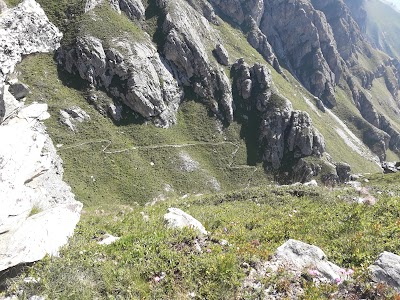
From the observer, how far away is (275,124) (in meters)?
122

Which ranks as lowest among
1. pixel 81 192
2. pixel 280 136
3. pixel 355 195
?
pixel 81 192

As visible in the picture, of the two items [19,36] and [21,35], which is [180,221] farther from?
[19,36]

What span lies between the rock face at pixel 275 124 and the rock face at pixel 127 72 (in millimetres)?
38466

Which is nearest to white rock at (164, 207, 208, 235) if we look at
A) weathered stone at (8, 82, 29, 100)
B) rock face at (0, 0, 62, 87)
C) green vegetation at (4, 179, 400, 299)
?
green vegetation at (4, 179, 400, 299)

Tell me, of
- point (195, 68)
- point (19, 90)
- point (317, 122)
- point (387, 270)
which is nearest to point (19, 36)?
point (387, 270)

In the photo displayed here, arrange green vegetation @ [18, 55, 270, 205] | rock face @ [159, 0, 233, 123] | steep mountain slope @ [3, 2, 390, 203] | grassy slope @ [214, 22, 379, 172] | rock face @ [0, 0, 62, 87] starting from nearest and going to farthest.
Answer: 1. rock face @ [0, 0, 62, 87]
2. green vegetation @ [18, 55, 270, 205]
3. steep mountain slope @ [3, 2, 390, 203]
4. rock face @ [159, 0, 233, 123]
5. grassy slope @ [214, 22, 379, 172]

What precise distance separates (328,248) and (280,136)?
11583cm

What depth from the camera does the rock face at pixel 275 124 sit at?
4715 inches

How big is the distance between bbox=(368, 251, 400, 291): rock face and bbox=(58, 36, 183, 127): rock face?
9432 cm

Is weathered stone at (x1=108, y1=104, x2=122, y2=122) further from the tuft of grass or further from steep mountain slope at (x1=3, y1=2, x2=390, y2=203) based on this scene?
the tuft of grass

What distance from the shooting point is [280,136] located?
399ft

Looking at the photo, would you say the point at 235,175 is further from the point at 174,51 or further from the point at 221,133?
the point at 174,51

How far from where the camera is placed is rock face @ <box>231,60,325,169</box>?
11975 cm

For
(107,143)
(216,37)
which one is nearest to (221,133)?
(107,143)
